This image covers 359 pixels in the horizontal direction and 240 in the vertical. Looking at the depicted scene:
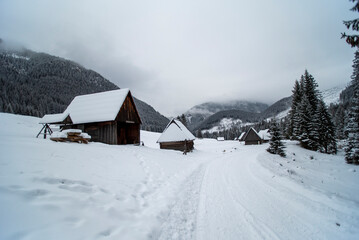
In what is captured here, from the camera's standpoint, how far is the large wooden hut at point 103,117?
17516 mm

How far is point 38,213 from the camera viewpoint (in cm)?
291

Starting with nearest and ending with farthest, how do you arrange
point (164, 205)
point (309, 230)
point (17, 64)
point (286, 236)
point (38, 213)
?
point (38, 213) → point (286, 236) → point (309, 230) → point (164, 205) → point (17, 64)

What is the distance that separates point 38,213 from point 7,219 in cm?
42

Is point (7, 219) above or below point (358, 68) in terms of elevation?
below

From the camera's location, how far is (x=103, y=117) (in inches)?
698

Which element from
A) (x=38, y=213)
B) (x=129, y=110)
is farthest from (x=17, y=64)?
(x=38, y=213)

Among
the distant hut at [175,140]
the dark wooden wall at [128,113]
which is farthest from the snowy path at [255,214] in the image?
the distant hut at [175,140]

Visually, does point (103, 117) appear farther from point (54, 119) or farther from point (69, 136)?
point (54, 119)

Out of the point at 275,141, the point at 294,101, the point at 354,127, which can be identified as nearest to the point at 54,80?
the point at 275,141

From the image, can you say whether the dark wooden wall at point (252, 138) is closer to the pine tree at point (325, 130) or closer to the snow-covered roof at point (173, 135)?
the pine tree at point (325, 130)

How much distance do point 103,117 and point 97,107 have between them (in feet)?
8.82

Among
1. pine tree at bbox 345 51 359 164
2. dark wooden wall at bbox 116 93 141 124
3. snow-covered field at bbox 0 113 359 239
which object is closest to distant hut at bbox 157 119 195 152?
dark wooden wall at bbox 116 93 141 124

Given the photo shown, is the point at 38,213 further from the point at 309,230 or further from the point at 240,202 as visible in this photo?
the point at 309,230

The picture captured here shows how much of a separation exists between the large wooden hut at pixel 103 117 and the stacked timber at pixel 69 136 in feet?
11.9
